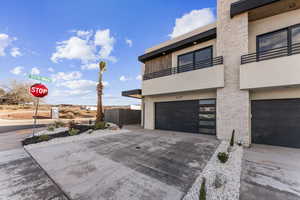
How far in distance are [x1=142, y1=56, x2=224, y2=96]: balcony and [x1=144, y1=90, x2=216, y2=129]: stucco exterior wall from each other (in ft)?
3.17

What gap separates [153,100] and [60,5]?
10.2 metres

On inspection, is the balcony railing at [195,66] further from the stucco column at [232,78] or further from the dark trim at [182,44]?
the dark trim at [182,44]

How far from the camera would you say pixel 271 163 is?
386 centimetres

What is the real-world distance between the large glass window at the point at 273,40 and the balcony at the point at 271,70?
38 centimetres

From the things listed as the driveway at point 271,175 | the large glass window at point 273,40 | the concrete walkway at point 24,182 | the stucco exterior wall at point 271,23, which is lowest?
the concrete walkway at point 24,182

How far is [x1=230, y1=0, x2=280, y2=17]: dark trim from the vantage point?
18.0 feet

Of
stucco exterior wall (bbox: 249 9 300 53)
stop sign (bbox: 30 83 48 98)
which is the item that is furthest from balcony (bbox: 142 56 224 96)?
stop sign (bbox: 30 83 48 98)

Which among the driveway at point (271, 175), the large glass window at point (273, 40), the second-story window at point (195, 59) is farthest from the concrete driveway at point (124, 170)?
the large glass window at point (273, 40)

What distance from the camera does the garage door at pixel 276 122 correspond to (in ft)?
17.9

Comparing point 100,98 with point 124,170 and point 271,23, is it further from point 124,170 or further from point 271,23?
point 271,23

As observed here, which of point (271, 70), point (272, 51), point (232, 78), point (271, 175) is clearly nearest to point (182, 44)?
point (232, 78)

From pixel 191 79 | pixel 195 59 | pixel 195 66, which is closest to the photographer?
pixel 191 79

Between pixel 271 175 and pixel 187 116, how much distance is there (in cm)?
557

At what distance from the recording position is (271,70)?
5.21 m
